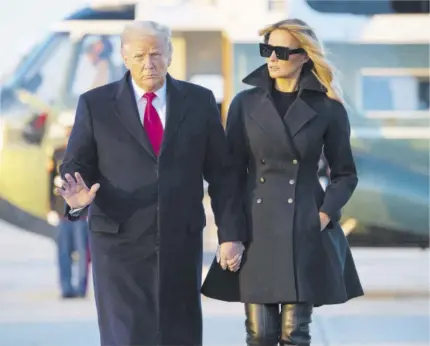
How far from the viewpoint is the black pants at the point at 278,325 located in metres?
3.60

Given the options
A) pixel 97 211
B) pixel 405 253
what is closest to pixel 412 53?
pixel 405 253

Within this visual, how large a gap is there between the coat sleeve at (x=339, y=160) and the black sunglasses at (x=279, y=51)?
9.6 inches

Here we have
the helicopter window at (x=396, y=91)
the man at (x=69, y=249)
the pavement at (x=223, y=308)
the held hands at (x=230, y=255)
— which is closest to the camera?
the held hands at (x=230, y=255)

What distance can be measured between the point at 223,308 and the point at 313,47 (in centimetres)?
335

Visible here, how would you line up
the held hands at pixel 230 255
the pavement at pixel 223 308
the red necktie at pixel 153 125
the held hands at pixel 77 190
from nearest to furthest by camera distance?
the held hands at pixel 77 190 < the red necktie at pixel 153 125 < the held hands at pixel 230 255 < the pavement at pixel 223 308

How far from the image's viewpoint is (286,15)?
7.11 meters

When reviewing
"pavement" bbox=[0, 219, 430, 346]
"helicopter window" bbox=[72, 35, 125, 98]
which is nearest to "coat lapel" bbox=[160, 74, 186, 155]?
"pavement" bbox=[0, 219, 430, 346]

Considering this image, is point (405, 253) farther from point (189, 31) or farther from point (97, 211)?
point (97, 211)

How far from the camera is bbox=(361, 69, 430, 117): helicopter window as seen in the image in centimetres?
724

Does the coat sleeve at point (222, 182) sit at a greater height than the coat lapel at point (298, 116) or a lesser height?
lesser

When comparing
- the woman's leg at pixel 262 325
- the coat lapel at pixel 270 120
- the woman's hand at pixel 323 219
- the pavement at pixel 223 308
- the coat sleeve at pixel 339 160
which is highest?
the coat lapel at pixel 270 120

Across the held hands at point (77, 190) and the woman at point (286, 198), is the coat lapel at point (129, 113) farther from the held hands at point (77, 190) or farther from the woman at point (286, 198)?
the woman at point (286, 198)

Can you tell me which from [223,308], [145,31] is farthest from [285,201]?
[223,308]

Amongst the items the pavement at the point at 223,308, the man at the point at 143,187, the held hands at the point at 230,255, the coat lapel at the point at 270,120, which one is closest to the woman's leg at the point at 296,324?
the held hands at the point at 230,255
